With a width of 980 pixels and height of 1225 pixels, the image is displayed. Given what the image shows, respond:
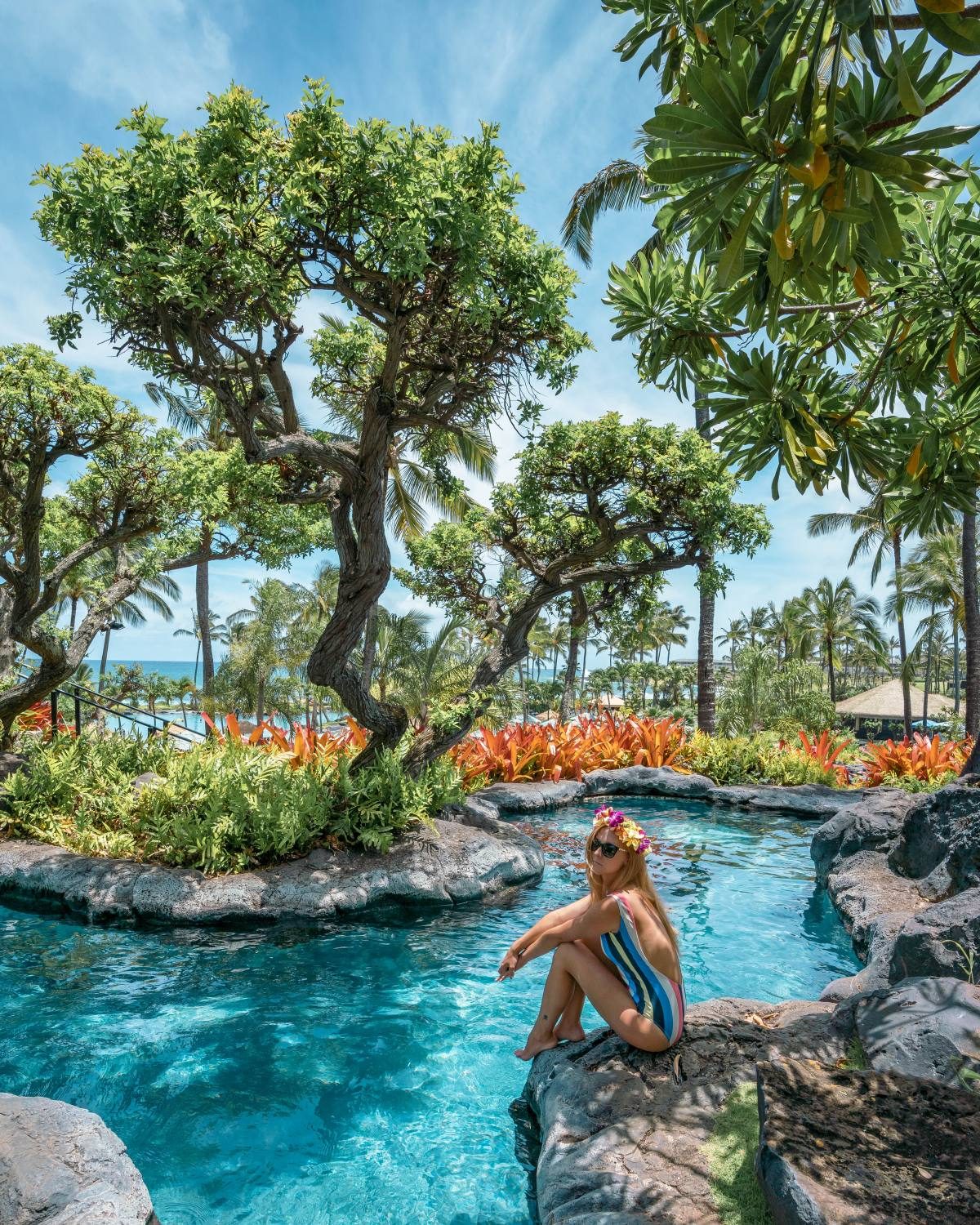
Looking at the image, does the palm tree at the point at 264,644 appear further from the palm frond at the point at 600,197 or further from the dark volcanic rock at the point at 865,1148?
the dark volcanic rock at the point at 865,1148

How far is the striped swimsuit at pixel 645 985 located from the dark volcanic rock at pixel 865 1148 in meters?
0.71

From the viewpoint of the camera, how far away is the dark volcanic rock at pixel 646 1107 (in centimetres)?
272

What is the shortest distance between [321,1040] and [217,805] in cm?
328

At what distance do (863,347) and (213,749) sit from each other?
8675 mm

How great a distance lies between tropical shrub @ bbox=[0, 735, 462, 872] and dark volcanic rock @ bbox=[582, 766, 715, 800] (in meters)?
5.12

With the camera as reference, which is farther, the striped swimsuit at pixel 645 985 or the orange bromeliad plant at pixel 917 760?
the orange bromeliad plant at pixel 917 760

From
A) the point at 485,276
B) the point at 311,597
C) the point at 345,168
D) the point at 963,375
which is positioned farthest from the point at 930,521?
the point at 311,597

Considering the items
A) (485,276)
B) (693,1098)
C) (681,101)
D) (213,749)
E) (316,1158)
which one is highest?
(485,276)

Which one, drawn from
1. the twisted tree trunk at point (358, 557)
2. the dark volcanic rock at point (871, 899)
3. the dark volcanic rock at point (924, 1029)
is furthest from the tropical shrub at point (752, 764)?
the dark volcanic rock at point (924, 1029)

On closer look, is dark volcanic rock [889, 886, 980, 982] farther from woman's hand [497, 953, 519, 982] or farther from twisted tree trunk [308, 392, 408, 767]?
twisted tree trunk [308, 392, 408, 767]

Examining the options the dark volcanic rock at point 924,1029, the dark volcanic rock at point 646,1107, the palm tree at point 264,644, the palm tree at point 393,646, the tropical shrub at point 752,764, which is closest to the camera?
the dark volcanic rock at point 646,1107

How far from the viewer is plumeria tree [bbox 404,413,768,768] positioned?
928 cm

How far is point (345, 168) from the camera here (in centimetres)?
596

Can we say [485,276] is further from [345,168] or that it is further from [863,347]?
[863,347]
